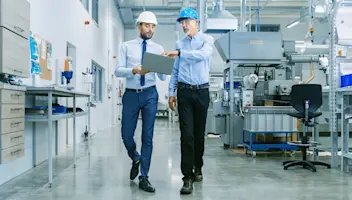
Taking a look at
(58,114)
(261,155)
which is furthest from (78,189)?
(261,155)

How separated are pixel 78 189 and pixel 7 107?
942 mm

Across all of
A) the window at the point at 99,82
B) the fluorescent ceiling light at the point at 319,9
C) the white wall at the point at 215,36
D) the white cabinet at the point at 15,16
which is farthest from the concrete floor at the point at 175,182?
the white wall at the point at 215,36

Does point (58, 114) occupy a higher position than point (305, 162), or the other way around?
point (58, 114)

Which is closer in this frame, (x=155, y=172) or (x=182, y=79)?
(x=182, y=79)

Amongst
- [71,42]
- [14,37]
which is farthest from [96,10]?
[14,37]

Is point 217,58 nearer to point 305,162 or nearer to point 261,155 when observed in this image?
point 261,155

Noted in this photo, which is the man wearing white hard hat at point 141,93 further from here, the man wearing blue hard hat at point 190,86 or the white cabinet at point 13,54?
the white cabinet at point 13,54

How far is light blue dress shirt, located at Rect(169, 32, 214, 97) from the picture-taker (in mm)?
2770

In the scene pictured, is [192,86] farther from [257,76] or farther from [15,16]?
[257,76]

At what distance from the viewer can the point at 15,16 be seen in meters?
2.60

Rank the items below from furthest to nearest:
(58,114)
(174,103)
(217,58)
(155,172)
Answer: (217,58), (155,172), (58,114), (174,103)

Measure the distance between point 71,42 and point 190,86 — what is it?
3.63 meters

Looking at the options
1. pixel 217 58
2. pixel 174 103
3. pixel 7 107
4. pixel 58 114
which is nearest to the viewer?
pixel 7 107

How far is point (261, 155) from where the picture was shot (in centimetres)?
507
